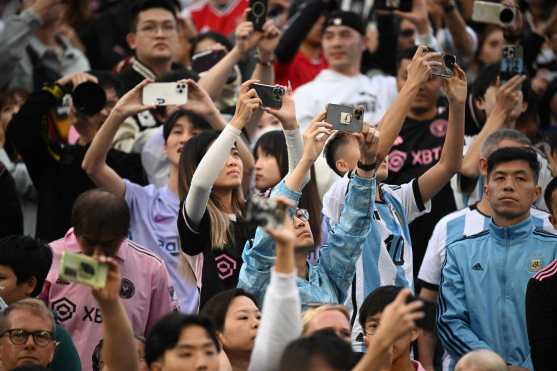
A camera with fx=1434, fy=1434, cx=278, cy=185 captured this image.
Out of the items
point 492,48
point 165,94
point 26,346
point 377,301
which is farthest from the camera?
point 492,48

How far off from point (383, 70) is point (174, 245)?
156 inches

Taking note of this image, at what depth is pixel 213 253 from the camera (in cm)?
728

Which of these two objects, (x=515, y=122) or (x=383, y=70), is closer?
(x=515, y=122)

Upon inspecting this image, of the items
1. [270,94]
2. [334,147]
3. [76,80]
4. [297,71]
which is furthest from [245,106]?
[297,71]

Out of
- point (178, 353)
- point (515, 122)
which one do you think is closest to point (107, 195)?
point (178, 353)

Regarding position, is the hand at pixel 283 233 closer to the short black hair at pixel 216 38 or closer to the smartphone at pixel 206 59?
the smartphone at pixel 206 59

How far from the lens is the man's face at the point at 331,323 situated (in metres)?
5.92

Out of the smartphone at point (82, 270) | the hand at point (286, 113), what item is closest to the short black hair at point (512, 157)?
the hand at point (286, 113)

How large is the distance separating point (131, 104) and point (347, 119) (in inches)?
66.8

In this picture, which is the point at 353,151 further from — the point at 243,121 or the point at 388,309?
the point at 388,309

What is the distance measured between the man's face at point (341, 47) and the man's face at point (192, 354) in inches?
202

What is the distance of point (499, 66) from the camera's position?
381 inches

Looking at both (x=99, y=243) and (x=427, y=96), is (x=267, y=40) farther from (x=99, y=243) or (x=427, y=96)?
(x=99, y=243)

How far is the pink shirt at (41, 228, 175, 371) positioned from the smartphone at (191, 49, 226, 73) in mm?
2760
